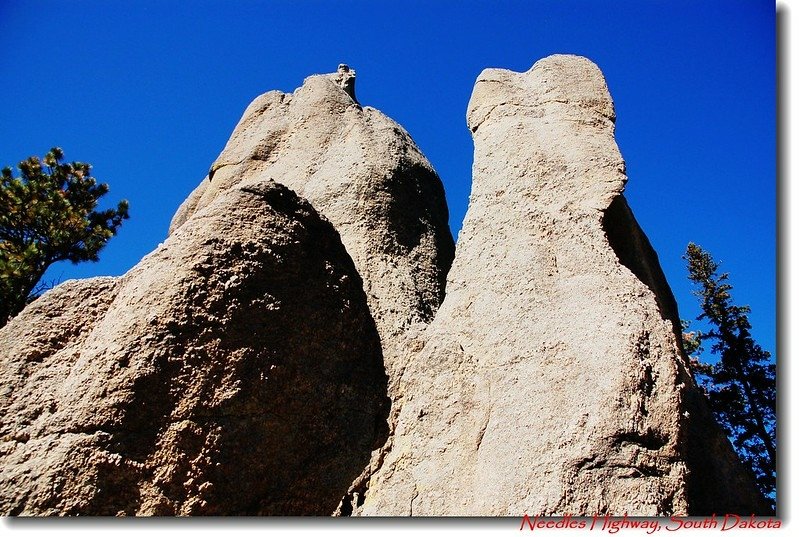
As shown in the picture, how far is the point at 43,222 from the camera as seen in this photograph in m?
12.7

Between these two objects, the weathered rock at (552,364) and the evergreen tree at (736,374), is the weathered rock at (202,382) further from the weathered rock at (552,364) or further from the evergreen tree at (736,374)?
the evergreen tree at (736,374)

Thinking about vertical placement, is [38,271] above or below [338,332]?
above

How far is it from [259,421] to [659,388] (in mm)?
2734

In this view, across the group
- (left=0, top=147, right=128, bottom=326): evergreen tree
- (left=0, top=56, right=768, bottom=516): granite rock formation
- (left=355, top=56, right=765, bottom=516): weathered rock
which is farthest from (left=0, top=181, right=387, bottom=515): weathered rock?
(left=0, top=147, right=128, bottom=326): evergreen tree

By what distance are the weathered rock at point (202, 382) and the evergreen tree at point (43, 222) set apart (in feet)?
23.5

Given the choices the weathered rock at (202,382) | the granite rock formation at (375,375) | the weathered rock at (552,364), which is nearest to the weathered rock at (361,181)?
the granite rock formation at (375,375)

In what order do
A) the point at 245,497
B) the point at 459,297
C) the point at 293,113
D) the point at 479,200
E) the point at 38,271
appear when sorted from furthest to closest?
the point at 38,271, the point at 293,113, the point at 479,200, the point at 459,297, the point at 245,497

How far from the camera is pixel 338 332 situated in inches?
205

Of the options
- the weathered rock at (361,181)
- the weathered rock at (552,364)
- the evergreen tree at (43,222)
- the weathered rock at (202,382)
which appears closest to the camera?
the weathered rock at (552,364)

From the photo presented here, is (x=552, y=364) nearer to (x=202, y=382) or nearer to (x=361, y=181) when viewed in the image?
(x=202, y=382)

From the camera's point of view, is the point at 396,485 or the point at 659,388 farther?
the point at 396,485

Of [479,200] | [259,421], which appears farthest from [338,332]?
[479,200]

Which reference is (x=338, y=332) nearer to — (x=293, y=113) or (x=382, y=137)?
(x=382, y=137)

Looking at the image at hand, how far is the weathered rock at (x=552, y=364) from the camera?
3.89 metres
